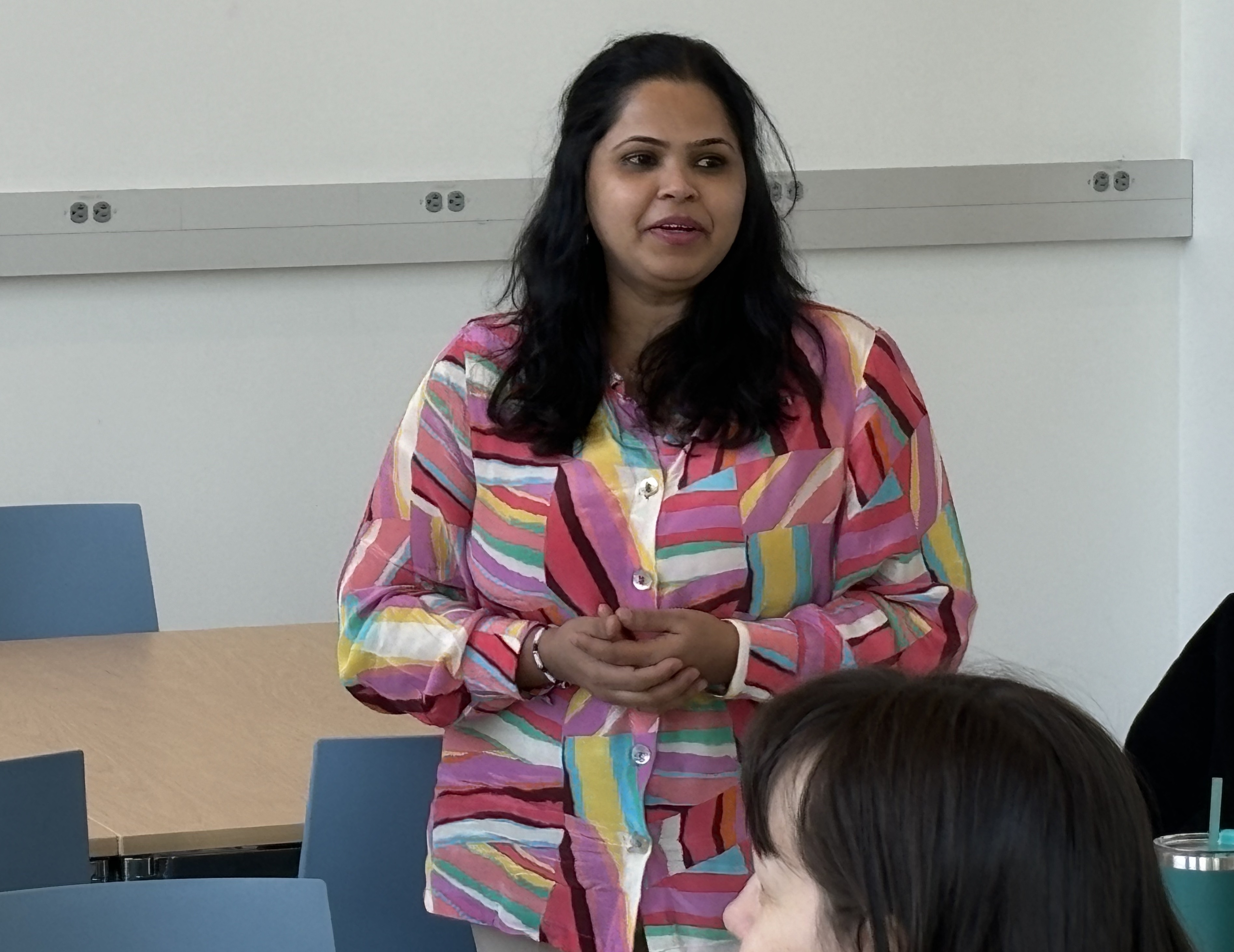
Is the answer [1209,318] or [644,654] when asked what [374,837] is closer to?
[644,654]

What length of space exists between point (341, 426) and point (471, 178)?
62 cm

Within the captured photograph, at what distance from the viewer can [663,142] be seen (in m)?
1.80

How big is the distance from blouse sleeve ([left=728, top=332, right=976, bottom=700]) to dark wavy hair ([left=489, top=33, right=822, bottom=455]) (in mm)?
81

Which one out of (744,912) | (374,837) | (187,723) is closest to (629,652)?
(374,837)

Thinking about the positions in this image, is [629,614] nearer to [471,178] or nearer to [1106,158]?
[471,178]

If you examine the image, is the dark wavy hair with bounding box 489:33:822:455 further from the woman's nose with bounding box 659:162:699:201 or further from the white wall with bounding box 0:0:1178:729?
the white wall with bounding box 0:0:1178:729

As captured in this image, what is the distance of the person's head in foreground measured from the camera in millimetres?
818

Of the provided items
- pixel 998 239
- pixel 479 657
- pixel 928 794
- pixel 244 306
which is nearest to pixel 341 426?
pixel 244 306

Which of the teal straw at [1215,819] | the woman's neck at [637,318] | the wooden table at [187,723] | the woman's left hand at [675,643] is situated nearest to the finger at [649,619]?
the woman's left hand at [675,643]

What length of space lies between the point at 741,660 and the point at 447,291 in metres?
2.28

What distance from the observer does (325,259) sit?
146 inches

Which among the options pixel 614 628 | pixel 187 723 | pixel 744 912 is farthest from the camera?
pixel 187 723

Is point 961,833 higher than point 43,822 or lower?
higher

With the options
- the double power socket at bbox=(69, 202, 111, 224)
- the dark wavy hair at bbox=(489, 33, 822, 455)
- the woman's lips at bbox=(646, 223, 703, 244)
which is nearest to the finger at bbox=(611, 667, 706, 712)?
the dark wavy hair at bbox=(489, 33, 822, 455)
